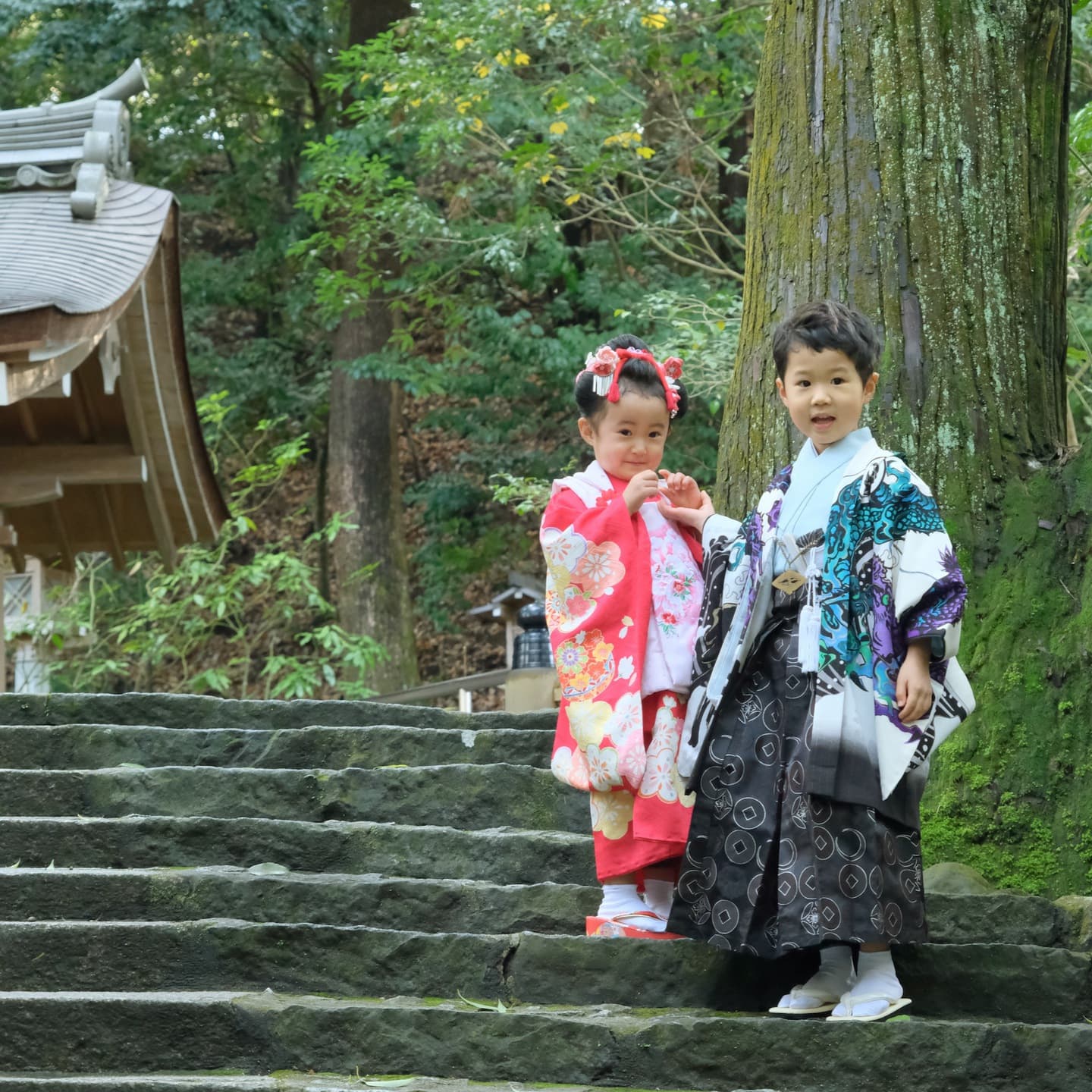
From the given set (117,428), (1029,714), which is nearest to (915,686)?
(1029,714)

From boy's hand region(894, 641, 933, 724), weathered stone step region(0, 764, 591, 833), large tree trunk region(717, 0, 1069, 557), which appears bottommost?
weathered stone step region(0, 764, 591, 833)

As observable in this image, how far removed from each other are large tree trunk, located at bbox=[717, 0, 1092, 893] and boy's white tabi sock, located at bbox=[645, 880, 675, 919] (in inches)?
30.8

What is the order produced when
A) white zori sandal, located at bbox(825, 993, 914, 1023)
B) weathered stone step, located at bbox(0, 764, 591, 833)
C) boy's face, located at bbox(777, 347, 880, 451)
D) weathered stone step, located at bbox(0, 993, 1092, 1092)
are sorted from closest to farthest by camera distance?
1. weathered stone step, located at bbox(0, 993, 1092, 1092)
2. white zori sandal, located at bbox(825, 993, 914, 1023)
3. boy's face, located at bbox(777, 347, 880, 451)
4. weathered stone step, located at bbox(0, 764, 591, 833)

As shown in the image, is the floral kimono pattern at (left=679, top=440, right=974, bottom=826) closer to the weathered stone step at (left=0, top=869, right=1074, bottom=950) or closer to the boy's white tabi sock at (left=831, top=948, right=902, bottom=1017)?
the boy's white tabi sock at (left=831, top=948, right=902, bottom=1017)

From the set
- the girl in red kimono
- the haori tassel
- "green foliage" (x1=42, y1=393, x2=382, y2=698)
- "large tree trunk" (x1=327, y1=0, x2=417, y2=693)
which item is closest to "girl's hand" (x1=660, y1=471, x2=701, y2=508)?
the girl in red kimono

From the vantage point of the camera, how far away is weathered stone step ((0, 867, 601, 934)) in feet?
11.6

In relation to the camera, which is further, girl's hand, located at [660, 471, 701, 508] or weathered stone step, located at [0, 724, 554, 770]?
weathered stone step, located at [0, 724, 554, 770]

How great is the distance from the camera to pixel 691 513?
3.60 metres

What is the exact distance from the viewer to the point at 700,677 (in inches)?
132

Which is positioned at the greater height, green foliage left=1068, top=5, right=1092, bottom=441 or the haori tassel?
green foliage left=1068, top=5, right=1092, bottom=441

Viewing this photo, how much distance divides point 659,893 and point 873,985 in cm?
64

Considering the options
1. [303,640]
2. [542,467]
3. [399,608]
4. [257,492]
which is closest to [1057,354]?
[303,640]

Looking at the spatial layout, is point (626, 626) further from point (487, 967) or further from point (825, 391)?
point (487, 967)

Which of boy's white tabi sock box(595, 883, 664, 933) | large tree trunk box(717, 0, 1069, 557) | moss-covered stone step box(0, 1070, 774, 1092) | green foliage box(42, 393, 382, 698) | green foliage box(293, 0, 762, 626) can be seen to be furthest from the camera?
green foliage box(42, 393, 382, 698)
